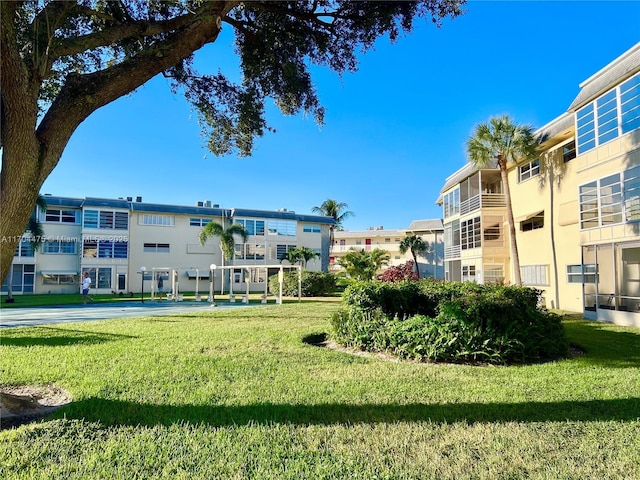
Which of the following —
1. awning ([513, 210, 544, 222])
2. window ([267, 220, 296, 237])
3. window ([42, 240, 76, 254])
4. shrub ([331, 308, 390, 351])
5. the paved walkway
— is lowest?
the paved walkway

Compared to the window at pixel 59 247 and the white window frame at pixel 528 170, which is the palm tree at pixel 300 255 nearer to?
the window at pixel 59 247

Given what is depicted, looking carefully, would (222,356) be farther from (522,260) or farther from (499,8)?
(522,260)

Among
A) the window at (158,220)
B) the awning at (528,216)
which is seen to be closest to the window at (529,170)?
the awning at (528,216)

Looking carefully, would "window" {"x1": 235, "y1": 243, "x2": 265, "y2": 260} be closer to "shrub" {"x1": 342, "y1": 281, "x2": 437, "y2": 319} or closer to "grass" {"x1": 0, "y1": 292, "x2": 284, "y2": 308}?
"grass" {"x1": 0, "y1": 292, "x2": 284, "y2": 308}

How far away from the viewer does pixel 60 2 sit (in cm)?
532

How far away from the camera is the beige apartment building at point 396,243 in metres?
47.3

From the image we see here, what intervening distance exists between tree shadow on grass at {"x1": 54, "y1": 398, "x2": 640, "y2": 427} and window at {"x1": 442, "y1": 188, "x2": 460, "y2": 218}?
2684 cm

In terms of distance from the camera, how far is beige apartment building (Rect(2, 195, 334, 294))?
36.6 m

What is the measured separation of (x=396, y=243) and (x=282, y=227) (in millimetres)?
21398

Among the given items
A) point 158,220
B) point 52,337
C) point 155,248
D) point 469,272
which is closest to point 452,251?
point 469,272

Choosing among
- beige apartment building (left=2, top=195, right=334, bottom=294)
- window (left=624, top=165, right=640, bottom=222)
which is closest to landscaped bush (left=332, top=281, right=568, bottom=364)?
window (left=624, top=165, right=640, bottom=222)

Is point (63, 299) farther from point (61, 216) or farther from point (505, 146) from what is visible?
point (505, 146)

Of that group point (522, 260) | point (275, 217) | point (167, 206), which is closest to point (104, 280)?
point (167, 206)

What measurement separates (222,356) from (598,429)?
5893 mm
